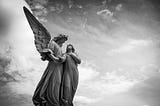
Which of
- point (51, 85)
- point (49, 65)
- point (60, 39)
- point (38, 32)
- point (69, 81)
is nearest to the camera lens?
point (51, 85)

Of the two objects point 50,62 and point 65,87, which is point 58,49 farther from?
point 65,87

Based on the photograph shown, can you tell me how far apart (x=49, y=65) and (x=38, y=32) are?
1.36 meters

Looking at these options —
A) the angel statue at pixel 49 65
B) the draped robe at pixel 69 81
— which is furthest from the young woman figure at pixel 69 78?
the angel statue at pixel 49 65

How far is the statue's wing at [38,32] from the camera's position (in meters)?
9.02

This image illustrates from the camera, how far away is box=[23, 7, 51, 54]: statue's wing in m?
9.02

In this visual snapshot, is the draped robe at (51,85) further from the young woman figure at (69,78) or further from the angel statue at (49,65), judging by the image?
the young woman figure at (69,78)

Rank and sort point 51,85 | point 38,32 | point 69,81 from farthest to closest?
point 38,32
point 69,81
point 51,85

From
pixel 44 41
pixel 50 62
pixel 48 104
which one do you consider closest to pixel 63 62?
pixel 50 62

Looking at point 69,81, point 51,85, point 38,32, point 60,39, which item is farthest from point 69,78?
point 38,32

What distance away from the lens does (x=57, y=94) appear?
830cm

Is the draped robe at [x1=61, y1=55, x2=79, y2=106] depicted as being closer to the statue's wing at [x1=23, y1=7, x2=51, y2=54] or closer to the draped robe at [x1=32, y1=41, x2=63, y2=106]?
the draped robe at [x1=32, y1=41, x2=63, y2=106]

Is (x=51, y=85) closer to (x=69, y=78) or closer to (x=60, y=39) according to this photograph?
(x=69, y=78)

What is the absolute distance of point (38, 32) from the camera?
9.14 metres

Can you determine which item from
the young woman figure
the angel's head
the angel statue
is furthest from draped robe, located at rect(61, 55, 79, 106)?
the angel's head
